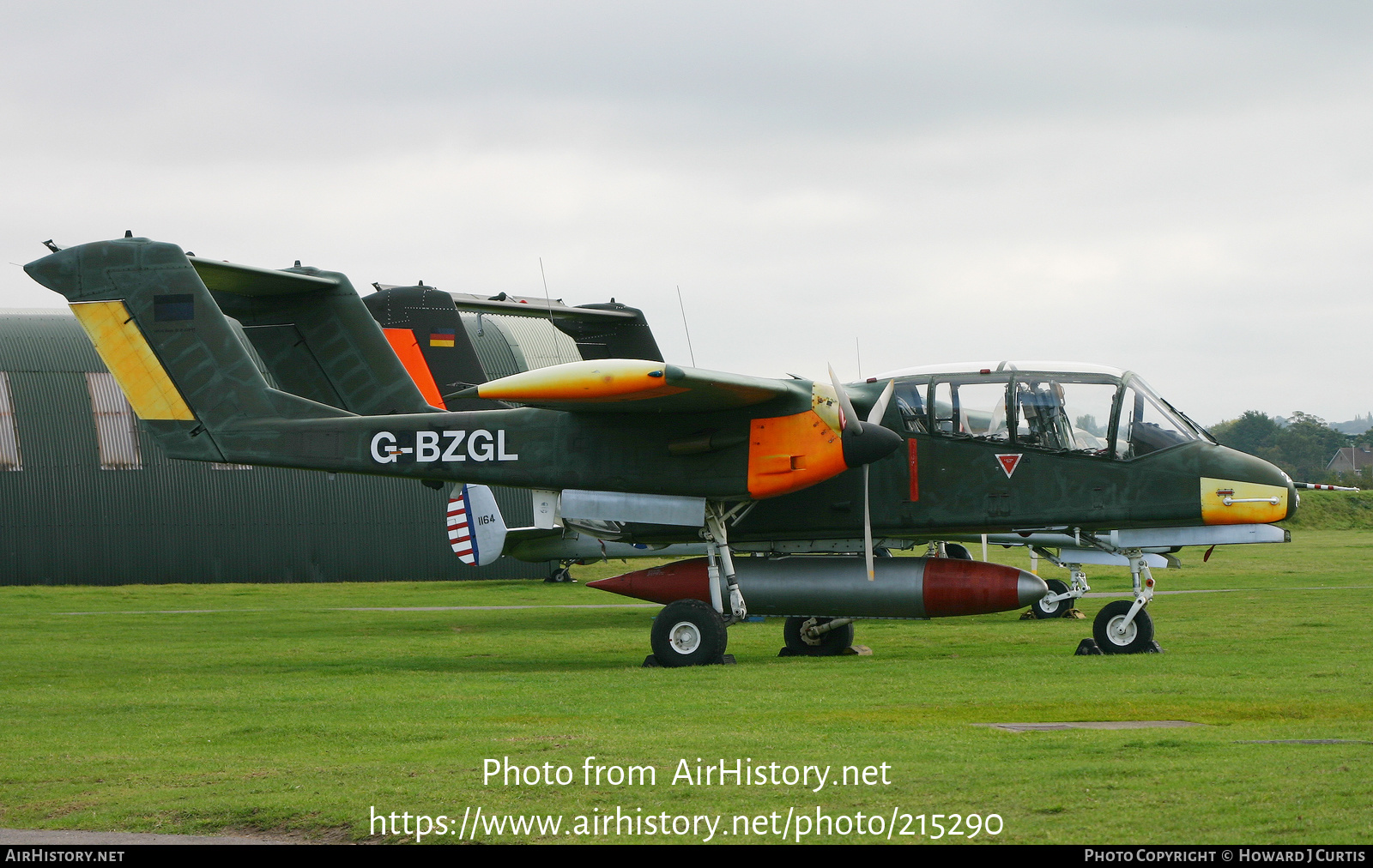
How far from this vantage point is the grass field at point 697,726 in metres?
7.65

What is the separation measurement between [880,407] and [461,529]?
15.0 meters

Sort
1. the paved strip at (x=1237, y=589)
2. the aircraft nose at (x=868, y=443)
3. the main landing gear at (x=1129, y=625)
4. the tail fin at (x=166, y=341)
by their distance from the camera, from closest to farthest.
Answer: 1. the aircraft nose at (x=868, y=443)
2. the main landing gear at (x=1129, y=625)
3. the tail fin at (x=166, y=341)
4. the paved strip at (x=1237, y=589)

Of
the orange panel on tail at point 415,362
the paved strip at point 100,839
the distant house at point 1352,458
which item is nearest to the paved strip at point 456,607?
the orange panel on tail at point 415,362

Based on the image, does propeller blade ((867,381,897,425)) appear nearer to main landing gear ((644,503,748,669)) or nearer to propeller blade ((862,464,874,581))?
propeller blade ((862,464,874,581))

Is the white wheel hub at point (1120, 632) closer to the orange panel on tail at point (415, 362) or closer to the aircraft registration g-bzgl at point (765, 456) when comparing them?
the aircraft registration g-bzgl at point (765, 456)

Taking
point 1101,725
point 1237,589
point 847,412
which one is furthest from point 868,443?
point 1237,589

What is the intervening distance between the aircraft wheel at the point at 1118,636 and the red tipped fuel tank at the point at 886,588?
0.82 metres

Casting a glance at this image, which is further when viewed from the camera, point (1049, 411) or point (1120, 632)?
point (1049, 411)

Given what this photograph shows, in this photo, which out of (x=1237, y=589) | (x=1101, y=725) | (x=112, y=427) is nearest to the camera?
(x=1101, y=725)

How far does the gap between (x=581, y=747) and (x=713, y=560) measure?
7.45 metres

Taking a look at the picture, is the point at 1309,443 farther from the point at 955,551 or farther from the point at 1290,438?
the point at 955,551

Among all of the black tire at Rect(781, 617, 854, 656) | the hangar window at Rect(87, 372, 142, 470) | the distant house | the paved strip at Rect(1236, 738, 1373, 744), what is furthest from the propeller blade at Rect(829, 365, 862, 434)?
the distant house

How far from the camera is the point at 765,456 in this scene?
54.3ft
